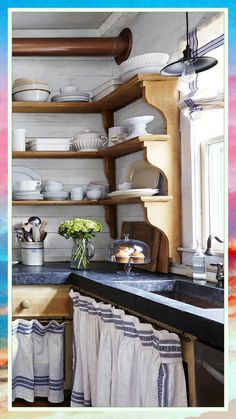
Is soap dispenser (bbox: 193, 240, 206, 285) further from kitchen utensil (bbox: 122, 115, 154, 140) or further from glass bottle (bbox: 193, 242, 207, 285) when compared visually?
kitchen utensil (bbox: 122, 115, 154, 140)

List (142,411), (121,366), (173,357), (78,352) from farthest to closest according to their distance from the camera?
(78,352)
(121,366)
(173,357)
(142,411)

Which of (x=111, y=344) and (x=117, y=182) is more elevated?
(x=117, y=182)

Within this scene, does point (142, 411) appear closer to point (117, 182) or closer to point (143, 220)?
point (143, 220)

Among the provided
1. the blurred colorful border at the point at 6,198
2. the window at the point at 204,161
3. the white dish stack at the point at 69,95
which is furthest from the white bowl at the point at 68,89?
the blurred colorful border at the point at 6,198

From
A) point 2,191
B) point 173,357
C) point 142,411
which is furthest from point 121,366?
point 2,191

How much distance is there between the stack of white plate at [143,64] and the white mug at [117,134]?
0.19 m

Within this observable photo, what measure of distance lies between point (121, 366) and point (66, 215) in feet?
2.44

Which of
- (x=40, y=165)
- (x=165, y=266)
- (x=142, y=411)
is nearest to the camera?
(x=142, y=411)

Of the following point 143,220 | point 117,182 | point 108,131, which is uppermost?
point 108,131

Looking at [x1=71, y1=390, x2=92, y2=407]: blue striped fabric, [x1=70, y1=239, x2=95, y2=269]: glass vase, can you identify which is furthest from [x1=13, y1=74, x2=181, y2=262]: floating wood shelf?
[x1=71, y1=390, x2=92, y2=407]: blue striped fabric

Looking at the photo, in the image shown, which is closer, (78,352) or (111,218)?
(78,352)

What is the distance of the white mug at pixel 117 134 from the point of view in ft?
7.16

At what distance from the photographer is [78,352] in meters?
1.75

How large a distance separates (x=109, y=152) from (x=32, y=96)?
36cm
